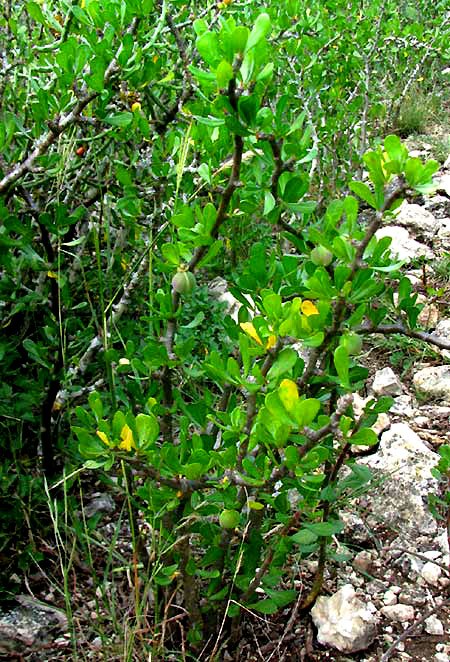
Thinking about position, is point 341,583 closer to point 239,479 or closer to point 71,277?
point 239,479

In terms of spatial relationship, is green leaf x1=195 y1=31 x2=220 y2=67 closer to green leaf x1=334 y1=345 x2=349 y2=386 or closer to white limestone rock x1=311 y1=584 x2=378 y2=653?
green leaf x1=334 y1=345 x2=349 y2=386

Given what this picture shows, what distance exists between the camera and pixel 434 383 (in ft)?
8.06

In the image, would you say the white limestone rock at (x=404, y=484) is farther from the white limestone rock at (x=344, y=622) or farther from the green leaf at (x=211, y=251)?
the green leaf at (x=211, y=251)

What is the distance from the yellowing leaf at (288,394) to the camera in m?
1.04

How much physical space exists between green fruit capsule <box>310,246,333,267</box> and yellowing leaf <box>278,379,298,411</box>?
0.23 m

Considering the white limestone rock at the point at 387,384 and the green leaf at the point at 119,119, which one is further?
the white limestone rock at the point at 387,384

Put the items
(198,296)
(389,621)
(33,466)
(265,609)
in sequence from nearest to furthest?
(265,609) < (389,621) < (33,466) < (198,296)

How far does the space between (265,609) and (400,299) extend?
667 mm

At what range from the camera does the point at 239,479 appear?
120 cm

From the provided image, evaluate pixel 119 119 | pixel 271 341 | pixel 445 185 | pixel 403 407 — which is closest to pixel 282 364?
pixel 271 341

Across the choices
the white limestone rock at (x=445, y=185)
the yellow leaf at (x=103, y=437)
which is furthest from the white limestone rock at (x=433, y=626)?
the white limestone rock at (x=445, y=185)

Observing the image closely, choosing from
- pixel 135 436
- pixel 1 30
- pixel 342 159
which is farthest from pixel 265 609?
pixel 342 159

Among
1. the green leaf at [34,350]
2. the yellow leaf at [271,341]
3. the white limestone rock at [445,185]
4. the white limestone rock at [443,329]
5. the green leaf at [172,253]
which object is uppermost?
the green leaf at [172,253]

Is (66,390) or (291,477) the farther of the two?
(66,390)
